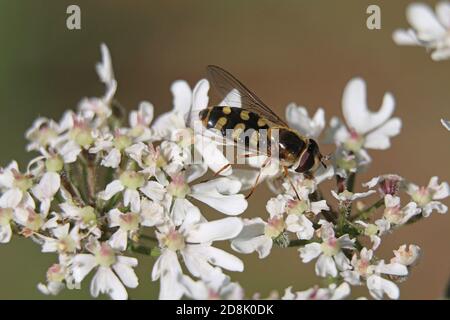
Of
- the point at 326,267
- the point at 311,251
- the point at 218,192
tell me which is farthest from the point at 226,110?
the point at 326,267

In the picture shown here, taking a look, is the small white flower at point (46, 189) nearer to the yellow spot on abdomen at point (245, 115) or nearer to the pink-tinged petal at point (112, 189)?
the pink-tinged petal at point (112, 189)

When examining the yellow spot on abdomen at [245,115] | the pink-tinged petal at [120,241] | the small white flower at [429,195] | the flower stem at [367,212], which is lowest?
the pink-tinged petal at [120,241]

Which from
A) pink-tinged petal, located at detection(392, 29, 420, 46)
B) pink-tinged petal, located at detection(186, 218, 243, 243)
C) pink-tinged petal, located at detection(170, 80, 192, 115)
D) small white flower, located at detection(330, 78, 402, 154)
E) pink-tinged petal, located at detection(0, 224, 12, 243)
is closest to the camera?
pink-tinged petal, located at detection(392, 29, 420, 46)

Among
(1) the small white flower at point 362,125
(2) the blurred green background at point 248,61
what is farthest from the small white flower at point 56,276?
(2) the blurred green background at point 248,61

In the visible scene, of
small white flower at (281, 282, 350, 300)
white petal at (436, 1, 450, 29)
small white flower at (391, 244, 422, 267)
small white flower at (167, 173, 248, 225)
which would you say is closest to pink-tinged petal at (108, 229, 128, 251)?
small white flower at (167, 173, 248, 225)

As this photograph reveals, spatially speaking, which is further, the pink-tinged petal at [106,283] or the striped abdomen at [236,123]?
the striped abdomen at [236,123]

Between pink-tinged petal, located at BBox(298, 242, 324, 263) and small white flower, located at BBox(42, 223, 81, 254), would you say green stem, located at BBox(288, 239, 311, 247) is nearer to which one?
pink-tinged petal, located at BBox(298, 242, 324, 263)
